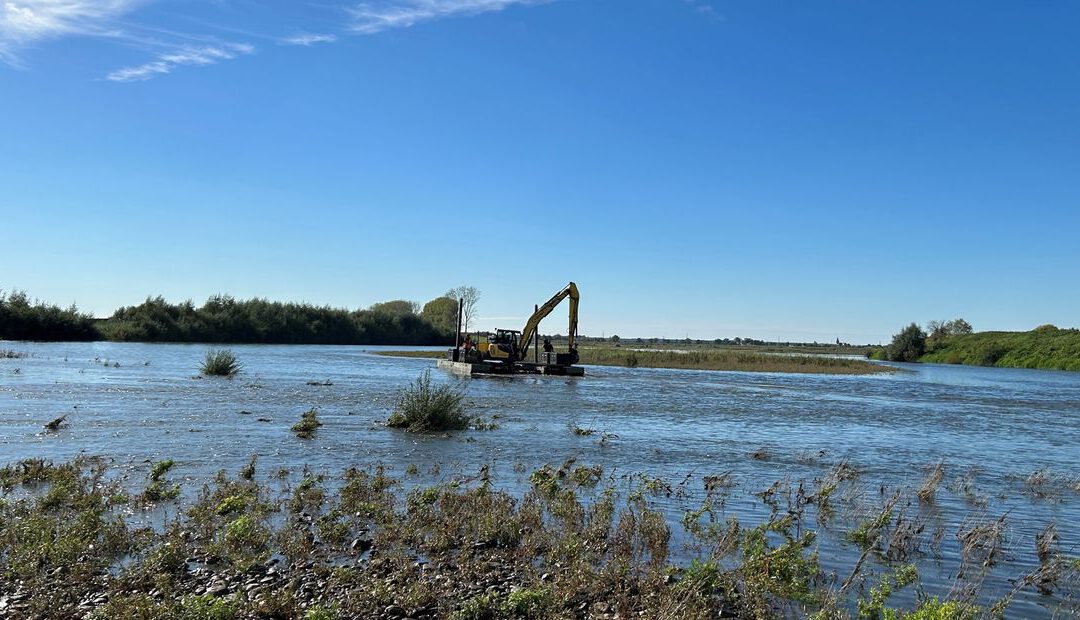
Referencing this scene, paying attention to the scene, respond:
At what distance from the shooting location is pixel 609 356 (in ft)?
243

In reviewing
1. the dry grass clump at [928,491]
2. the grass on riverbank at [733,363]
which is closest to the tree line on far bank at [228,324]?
the grass on riverbank at [733,363]

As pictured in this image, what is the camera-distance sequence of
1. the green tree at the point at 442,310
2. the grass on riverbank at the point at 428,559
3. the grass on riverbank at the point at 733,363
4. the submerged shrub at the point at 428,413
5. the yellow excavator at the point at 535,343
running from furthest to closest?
the green tree at the point at 442,310, the grass on riverbank at the point at 733,363, the yellow excavator at the point at 535,343, the submerged shrub at the point at 428,413, the grass on riverbank at the point at 428,559

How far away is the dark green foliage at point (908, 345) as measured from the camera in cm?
10156

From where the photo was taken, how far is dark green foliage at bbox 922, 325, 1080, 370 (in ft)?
278

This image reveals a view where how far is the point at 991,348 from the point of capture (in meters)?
93.2

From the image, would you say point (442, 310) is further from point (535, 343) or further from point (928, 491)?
point (928, 491)

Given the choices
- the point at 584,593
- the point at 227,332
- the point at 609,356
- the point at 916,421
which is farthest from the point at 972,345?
the point at 584,593

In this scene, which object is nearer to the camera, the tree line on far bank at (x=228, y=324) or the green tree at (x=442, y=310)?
the tree line on far bank at (x=228, y=324)

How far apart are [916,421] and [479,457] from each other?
64.6 feet

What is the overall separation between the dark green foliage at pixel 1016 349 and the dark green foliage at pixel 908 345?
60.0 inches

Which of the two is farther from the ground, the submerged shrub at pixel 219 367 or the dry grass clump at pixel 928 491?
the submerged shrub at pixel 219 367

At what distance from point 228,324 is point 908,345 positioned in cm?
8534

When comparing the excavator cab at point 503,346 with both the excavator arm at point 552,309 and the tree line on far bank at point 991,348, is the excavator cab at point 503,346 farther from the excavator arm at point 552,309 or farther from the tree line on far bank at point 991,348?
the tree line on far bank at point 991,348

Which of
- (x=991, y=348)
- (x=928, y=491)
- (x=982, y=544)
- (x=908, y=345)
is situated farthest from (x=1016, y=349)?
(x=982, y=544)
